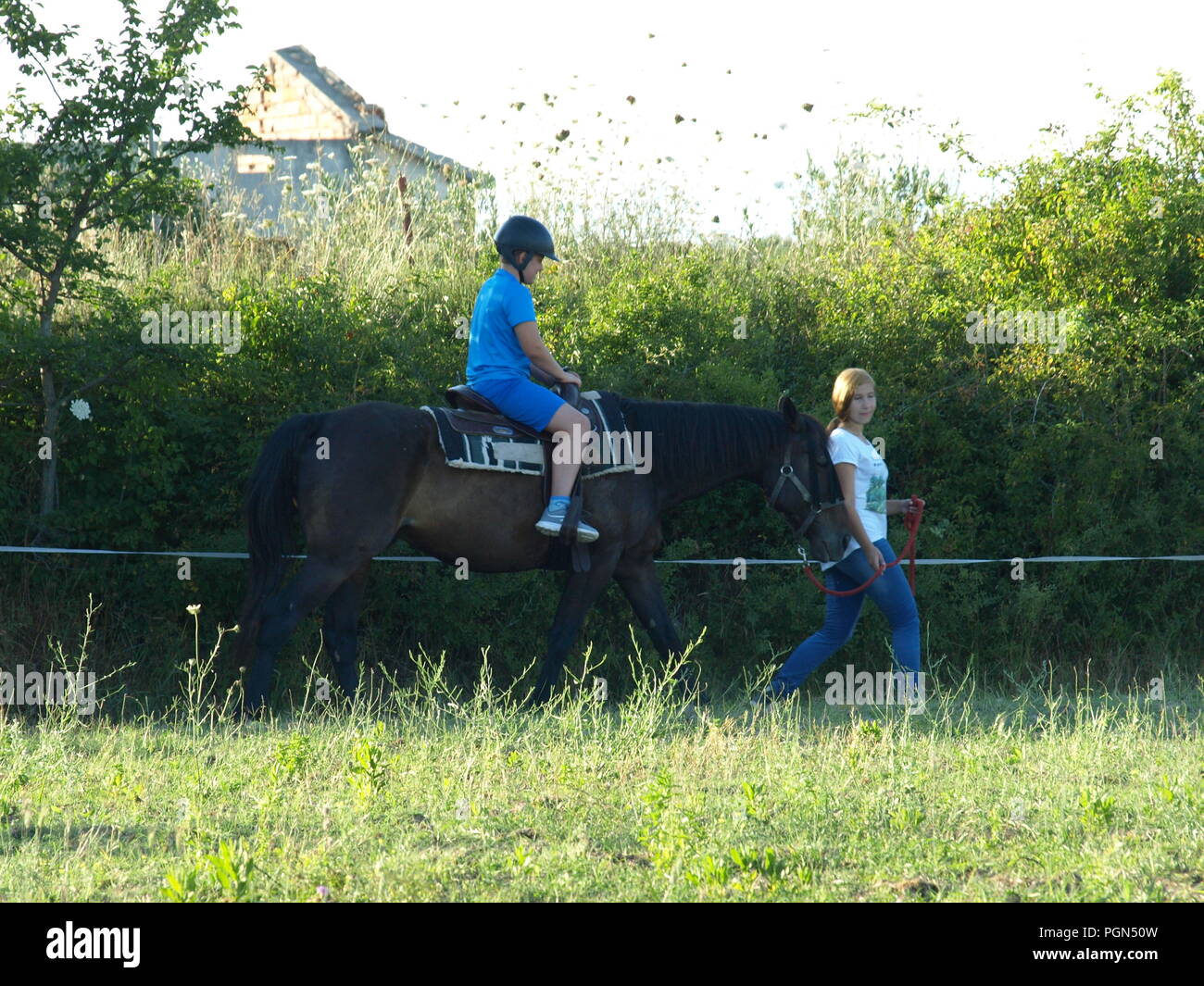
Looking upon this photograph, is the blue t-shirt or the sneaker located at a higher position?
the blue t-shirt

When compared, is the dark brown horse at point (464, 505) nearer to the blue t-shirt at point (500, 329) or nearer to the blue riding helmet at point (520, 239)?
the blue t-shirt at point (500, 329)

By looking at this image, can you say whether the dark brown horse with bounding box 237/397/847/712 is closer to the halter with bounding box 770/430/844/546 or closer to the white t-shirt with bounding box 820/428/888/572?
the halter with bounding box 770/430/844/546

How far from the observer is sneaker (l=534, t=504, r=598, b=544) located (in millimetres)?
7023

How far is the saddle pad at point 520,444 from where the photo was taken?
7.05 metres

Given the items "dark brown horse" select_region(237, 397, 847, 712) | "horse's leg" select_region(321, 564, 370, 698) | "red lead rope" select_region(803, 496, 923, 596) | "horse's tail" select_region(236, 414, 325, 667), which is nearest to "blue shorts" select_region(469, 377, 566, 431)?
"dark brown horse" select_region(237, 397, 847, 712)

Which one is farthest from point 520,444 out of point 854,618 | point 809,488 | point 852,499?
point 854,618

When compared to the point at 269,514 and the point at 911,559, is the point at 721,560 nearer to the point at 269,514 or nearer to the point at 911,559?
the point at 911,559

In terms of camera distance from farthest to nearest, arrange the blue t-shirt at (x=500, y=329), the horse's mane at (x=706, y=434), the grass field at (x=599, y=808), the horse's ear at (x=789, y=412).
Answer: the horse's mane at (x=706, y=434)
the horse's ear at (x=789, y=412)
the blue t-shirt at (x=500, y=329)
the grass field at (x=599, y=808)

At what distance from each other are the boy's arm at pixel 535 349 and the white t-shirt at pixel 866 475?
5.31 feet

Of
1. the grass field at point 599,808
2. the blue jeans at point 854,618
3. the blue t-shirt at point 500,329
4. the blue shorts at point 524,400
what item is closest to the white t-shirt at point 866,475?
the blue jeans at point 854,618

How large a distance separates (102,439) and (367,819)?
4.33m

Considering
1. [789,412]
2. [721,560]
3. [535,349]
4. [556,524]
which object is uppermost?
[535,349]

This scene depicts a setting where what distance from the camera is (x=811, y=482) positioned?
7.43 metres

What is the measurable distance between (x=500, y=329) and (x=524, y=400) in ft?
1.41
